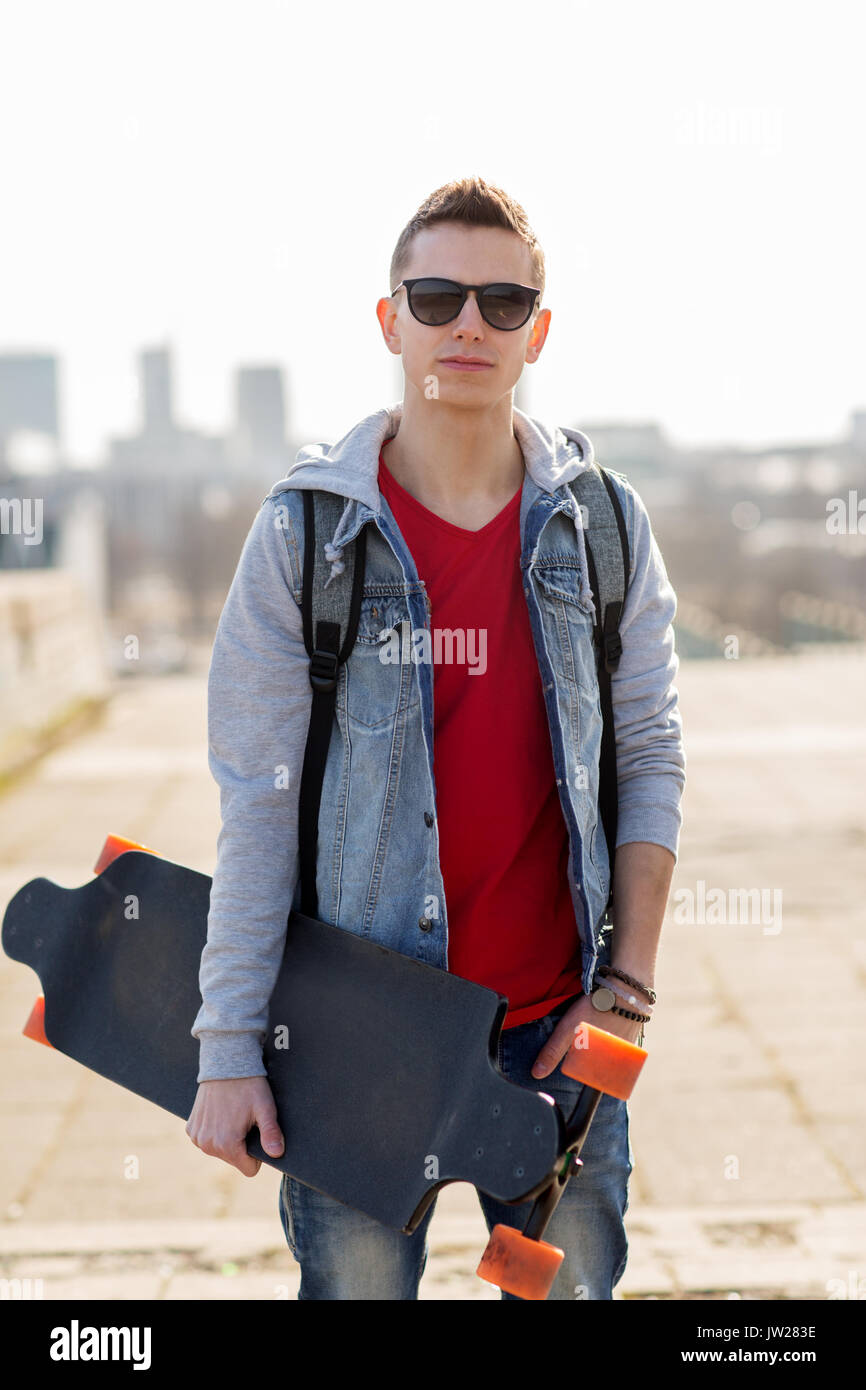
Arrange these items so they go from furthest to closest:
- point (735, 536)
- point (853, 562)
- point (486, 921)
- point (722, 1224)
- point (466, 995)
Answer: point (735, 536), point (853, 562), point (722, 1224), point (486, 921), point (466, 995)

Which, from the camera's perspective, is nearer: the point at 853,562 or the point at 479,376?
the point at 479,376

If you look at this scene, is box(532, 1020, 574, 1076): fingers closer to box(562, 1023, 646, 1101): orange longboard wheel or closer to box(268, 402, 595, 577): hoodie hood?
box(562, 1023, 646, 1101): orange longboard wheel

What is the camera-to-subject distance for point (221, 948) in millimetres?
1977

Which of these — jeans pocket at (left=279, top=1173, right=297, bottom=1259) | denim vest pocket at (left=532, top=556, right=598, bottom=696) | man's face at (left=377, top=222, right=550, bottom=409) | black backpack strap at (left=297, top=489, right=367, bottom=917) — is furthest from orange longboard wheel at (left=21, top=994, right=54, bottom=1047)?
man's face at (left=377, top=222, right=550, bottom=409)

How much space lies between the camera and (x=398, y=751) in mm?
1973

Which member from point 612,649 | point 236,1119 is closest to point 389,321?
point 612,649

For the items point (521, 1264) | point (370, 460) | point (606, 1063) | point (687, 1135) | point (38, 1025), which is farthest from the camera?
point (687, 1135)

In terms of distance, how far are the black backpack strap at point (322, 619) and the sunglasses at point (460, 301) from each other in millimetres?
291

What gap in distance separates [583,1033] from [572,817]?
300 millimetres

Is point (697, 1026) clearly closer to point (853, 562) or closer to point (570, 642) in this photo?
point (570, 642)

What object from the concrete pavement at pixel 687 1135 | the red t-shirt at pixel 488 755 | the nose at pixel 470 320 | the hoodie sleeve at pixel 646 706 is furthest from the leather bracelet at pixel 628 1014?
the concrete pavement at pixel 687 1135

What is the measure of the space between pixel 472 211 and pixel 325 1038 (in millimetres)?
1181

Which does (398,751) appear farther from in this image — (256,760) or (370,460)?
(370,460)
